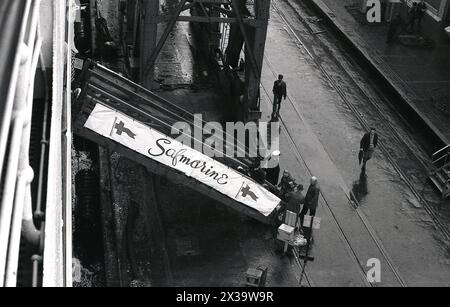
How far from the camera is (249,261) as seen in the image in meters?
19.2

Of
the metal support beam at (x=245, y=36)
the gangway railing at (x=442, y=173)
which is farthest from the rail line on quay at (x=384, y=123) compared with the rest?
the metal support beam at (x=245, y=36)

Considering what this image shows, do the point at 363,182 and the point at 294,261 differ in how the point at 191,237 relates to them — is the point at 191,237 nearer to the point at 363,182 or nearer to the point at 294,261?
the point at 294,261

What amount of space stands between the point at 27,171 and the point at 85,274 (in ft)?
28.2

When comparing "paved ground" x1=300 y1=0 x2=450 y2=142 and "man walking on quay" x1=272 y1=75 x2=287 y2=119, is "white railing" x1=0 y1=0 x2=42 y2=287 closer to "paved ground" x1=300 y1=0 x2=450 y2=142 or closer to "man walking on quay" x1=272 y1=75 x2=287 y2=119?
"man walking on quay" x1=272 y1=75 x2=287 y2=119

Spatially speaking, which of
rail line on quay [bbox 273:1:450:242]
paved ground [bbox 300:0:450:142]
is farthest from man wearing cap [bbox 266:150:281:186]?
paved ground [bbox 300:0:450:142]

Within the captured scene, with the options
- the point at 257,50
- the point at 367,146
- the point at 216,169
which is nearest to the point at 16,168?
the point at 216,169

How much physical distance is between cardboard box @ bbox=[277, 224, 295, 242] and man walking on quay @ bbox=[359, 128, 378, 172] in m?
5.49

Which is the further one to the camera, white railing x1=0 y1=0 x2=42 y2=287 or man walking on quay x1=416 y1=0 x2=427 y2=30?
man walking on quay x1=416 y1=0 x2=427 y2=30

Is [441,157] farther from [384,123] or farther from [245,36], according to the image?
[245,36]

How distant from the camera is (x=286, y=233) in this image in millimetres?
18656

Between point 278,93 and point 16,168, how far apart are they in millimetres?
16420

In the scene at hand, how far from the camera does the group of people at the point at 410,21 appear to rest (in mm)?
33469

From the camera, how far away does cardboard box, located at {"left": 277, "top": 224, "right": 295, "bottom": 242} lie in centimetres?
1864

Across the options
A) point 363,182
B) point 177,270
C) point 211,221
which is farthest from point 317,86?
point 177,270
